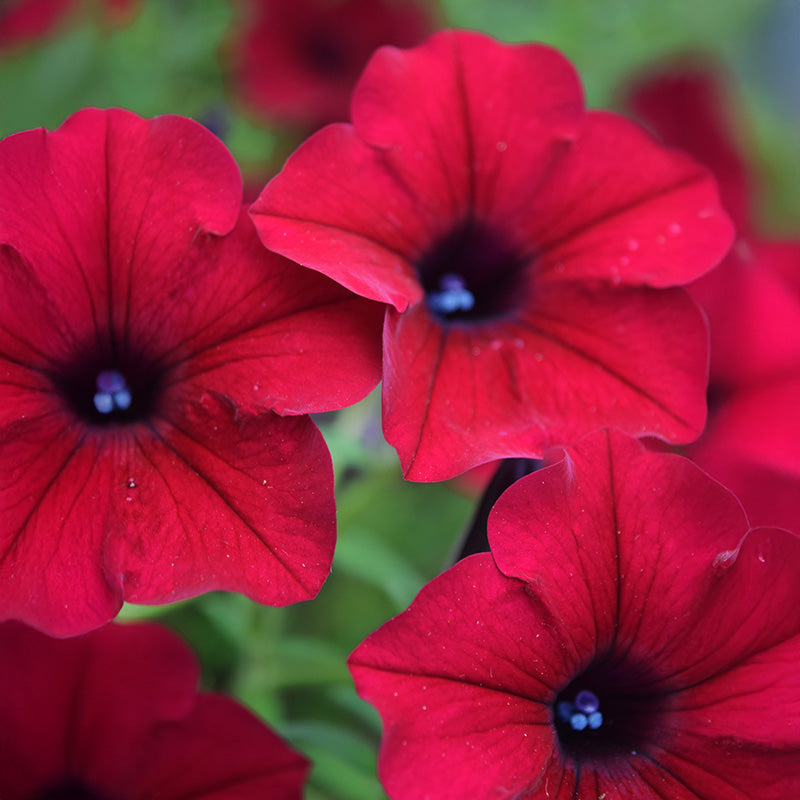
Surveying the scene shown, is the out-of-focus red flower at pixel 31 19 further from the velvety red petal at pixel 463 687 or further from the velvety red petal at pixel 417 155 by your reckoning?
the velvety red petal at pixel 463 687

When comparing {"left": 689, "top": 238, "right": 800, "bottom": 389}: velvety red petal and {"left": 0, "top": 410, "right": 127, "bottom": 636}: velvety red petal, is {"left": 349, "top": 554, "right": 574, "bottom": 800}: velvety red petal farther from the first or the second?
{"left": 689, "top": 238, "right": 800, "bottom": 389}: velvety red petal

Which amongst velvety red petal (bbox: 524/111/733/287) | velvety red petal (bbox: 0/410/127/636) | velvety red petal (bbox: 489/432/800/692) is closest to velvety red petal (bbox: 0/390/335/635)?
velvety red petal (bbox: 0/410/127/636)

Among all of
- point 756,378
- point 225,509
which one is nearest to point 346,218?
point 225,509

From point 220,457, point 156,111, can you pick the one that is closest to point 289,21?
point 156,111

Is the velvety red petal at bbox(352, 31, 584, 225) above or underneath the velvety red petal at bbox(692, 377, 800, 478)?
above

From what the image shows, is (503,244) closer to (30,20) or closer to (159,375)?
(159,375)

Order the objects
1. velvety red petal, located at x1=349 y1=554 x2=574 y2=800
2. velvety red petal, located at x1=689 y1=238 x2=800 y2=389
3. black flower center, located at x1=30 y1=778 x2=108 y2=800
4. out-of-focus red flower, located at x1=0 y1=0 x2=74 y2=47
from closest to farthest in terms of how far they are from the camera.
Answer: velvety red petal, located at x1=349 y1=554 x2=574 y2=800 < black flower center, located at x1=30 y1=778 x2=108 y2=800 < velvety red petal, located at x1=689 y1=238 x2=800 y2=389 < out-of-focus red flower, located at x1=0 y1=0 x2=74 y2=47

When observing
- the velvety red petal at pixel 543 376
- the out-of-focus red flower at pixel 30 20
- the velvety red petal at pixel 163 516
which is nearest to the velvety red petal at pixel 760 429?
the velvety red petal at pixel 543 376
